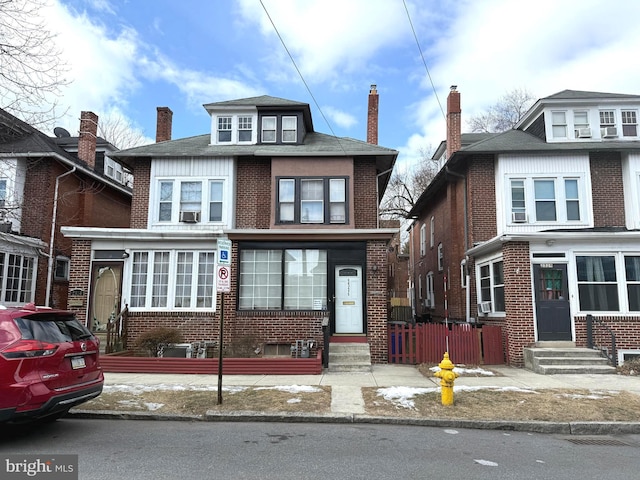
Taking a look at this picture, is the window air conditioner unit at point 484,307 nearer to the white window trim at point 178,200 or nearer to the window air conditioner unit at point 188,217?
the white window trim at point 178,200

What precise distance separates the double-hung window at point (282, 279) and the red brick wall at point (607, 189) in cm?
959

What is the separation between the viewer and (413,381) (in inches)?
401

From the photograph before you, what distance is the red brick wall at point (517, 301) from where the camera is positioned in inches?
494

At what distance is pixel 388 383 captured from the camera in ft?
32.6

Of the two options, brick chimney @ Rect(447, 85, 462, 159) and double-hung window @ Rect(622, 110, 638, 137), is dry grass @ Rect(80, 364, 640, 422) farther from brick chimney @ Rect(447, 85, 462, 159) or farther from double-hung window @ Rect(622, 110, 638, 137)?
brick chimney @ Rect(447, 85, 462, 159)

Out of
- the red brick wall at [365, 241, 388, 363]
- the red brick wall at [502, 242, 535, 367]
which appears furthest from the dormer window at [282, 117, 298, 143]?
the red brick wall at [502, 242, 535, 367]

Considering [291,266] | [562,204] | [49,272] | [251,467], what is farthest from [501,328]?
[49,272]

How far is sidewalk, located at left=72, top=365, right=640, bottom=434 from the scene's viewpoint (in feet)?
23.1

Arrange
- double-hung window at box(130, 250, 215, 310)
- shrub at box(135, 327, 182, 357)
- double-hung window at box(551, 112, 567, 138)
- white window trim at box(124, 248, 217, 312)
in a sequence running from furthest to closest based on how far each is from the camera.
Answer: double-hung window at box(551, 112, 567, 138)
double-hung window at box(130, 250, 215, 310)
white window trim at box(124, 248, 217, 312)
shrub at box(135, 327, 182, 357)

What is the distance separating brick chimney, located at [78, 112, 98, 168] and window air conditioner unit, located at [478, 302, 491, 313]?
679 inches

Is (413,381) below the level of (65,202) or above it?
below

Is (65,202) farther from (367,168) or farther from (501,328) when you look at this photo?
(501,328)

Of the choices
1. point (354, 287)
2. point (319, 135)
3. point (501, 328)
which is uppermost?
point (319, 135)

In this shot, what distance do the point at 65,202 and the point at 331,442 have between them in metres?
16.4
